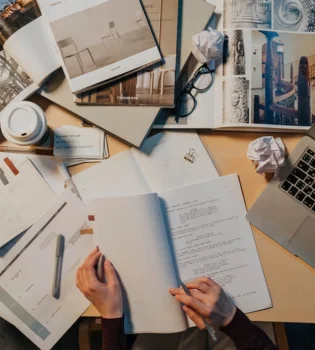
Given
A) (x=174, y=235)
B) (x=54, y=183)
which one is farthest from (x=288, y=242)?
(x=54, y=183)

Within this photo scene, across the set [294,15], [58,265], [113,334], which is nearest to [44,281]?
[58,265]

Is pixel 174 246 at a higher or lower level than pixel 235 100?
lower

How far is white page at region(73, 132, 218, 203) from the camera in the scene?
2.69ft

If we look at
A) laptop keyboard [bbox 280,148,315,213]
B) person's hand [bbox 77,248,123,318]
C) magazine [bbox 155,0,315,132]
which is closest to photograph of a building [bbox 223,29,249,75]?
magazine [bbox 155,0,315,132]

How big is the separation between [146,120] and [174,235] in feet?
0.76

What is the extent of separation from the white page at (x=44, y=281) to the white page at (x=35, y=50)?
0.87ft

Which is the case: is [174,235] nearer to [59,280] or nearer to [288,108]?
[59,280]

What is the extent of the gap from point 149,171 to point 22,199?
257 millimetres

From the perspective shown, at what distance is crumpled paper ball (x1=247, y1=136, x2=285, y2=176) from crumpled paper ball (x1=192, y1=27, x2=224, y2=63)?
0.63 ft

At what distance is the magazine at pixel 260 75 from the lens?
82 centimetres

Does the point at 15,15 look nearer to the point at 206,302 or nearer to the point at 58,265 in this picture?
the point at 58,265

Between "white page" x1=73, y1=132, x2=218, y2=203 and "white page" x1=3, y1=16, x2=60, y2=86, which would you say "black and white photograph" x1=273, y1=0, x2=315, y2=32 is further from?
"white page" x1=3, y1=16, x2=60, y2=86

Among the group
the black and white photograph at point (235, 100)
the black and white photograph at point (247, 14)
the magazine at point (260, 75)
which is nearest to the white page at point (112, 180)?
the magazine at point (260, 75)

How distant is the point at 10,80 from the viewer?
2.70 ft
